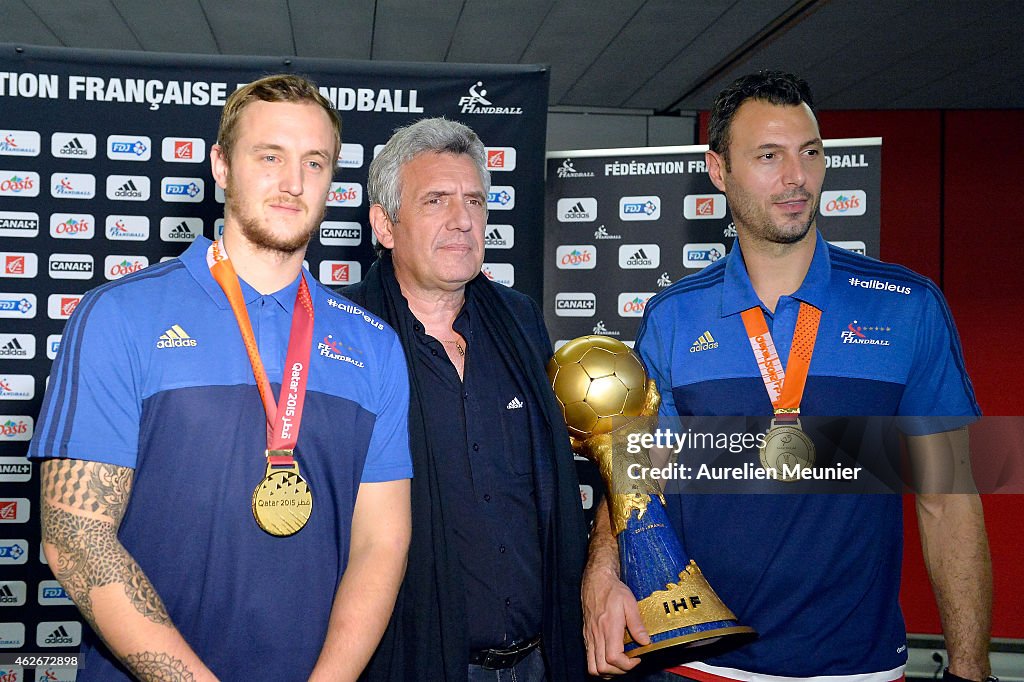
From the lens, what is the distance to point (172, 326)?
54.0 inches

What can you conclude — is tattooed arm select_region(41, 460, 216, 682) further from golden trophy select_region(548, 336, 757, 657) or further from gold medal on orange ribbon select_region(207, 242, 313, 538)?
golden trophy select_region(548, 336, 757, 657)

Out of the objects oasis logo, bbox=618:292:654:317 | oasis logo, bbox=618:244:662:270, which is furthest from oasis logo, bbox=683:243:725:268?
oasis logo, bbox=618:292:654:317

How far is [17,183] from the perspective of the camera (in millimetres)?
A: 3012

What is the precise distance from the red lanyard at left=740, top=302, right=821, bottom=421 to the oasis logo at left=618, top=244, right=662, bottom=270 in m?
1.75

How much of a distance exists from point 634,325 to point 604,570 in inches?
74.8

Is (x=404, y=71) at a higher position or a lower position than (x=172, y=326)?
higher

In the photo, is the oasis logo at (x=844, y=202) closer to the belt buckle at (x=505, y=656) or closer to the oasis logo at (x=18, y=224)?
the belt buckle at (x=505, y=656)

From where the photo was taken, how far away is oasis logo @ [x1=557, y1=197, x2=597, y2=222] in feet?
11.3

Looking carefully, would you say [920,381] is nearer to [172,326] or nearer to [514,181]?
[172,326]

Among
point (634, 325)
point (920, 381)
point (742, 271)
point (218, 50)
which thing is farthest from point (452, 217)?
point (218, 50)

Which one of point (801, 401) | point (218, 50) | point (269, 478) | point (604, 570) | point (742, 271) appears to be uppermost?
point (218, 50)

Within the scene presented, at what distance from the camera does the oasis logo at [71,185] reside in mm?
3027

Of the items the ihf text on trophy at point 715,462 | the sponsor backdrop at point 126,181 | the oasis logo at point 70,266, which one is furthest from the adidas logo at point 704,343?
the oasis logo at point 70,266

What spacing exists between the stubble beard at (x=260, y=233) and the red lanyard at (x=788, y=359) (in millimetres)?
912
